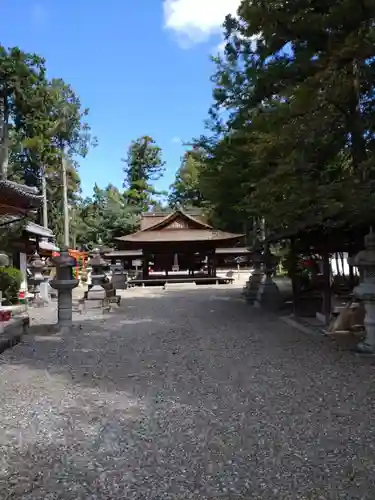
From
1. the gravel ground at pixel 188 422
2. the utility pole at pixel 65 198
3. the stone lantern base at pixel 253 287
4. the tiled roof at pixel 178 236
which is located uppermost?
the utility pole at pixel 65 198

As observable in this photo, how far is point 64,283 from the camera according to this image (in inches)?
395

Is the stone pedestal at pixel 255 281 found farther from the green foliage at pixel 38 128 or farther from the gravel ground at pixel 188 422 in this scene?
the green foliage at pixel 38 128

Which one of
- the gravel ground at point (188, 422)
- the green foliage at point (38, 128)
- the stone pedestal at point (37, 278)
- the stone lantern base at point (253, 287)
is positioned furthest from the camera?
the green foliage at point (38, 128)

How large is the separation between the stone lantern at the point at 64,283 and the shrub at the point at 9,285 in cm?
442

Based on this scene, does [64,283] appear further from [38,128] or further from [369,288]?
[38,128]

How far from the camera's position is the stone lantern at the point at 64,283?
10055 millimetres

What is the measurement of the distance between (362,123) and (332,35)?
1510 millimetres

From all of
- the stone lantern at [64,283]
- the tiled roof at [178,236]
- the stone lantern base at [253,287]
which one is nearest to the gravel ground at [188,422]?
the stone lantern at [64,283]

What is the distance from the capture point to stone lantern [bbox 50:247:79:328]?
33.0ft

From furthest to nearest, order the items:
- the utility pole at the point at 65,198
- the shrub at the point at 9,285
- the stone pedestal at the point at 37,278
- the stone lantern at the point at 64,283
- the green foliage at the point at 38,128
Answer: the utility pole at the point at 65,198
the green foliage at the point at 38,128
the stone pedestal at the point at 37,278
the shrub at the point at 9,285
the stone lantern at the point at 64,283

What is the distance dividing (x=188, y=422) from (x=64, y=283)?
255 inches

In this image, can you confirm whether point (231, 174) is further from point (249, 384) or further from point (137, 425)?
point (137, 425)

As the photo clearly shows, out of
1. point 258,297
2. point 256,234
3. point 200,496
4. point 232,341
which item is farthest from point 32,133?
point 200,496

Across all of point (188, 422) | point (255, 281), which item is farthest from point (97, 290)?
point (188, 422)
